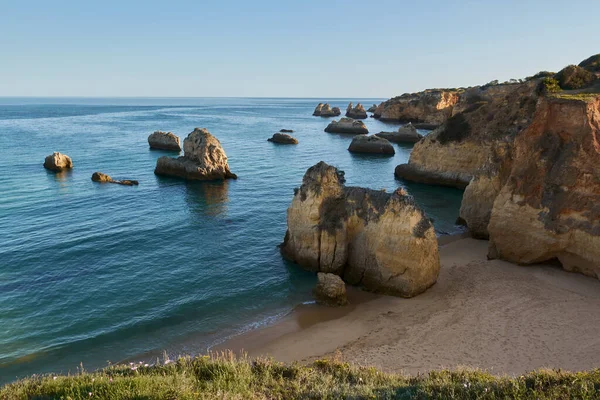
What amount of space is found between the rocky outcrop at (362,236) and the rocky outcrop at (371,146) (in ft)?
160

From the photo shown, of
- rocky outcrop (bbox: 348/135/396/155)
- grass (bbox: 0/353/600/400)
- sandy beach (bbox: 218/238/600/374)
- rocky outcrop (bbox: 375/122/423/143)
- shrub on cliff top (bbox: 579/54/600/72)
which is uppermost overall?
shrub on cliff top (bbox: 579/54/600/72)

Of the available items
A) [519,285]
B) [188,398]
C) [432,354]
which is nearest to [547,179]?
[519,285]

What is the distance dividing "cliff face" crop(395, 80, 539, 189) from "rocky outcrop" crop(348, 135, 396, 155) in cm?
2106

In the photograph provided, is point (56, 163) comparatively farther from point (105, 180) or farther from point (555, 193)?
point (555, 193)

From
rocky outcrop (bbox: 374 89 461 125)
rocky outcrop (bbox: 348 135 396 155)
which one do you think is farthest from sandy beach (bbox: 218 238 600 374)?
rocky outcrop (bbox: 374 89 461 125)

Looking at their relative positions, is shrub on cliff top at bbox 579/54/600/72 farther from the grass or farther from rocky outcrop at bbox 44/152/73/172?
rocky outcrop at bbox 44/152/73/172

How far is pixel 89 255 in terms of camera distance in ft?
87.9

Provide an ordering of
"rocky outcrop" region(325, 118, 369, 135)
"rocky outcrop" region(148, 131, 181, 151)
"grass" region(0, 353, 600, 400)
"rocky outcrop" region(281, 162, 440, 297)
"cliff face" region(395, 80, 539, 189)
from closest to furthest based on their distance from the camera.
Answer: "grass" region(0, 353, 600, 400)
"rocky outcrop" region(281, 162, 440, 297)
"cliff face" region(395, 80, 539, 189)
"rocky outcrop" region(148, 131, 181, 151)
"rocky outcrop" region(325, 118, 369, 135)

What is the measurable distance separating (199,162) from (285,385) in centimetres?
4528

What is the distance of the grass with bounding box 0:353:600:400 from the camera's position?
349 inches

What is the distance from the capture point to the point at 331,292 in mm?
20906

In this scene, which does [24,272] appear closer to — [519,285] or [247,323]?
[247,323]

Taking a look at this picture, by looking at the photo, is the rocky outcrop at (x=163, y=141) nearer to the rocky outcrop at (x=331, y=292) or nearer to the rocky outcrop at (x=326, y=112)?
the rocky outcrop at (x=331, y=292)

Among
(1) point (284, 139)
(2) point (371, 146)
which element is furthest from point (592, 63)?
(1) point (284, 139)
